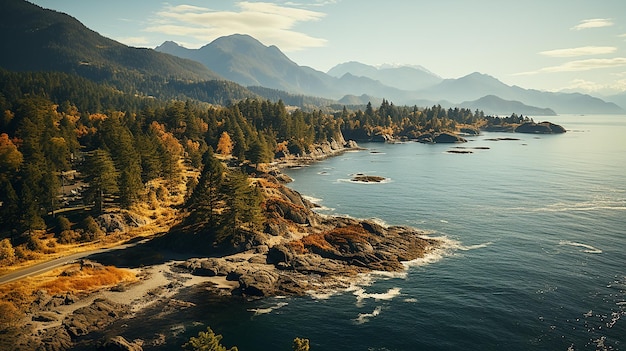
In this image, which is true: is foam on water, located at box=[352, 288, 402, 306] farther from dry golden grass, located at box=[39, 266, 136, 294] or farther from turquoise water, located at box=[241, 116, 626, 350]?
dry golden grass, located at box=[39, 266, 136, 294]

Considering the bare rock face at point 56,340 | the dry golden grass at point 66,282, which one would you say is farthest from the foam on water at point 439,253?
the bare rock face at point 56,340

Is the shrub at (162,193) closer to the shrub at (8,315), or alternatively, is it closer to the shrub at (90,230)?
the shrub at (90,230)

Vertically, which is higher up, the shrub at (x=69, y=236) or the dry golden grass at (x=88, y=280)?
the shrub at (x=69, y=236)

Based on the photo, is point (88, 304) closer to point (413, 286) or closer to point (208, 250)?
point (208, 250)

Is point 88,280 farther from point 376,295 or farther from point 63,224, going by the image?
point 376,295

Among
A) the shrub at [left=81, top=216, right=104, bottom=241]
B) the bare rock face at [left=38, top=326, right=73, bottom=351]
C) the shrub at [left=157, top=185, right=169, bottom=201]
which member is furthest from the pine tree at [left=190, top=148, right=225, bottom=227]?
the bare rock face at [left=38, top=326, right=73, bottom=351]

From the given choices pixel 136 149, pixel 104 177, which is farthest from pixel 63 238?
pixel 136 149

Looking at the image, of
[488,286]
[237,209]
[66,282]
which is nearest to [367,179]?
[237,209]
